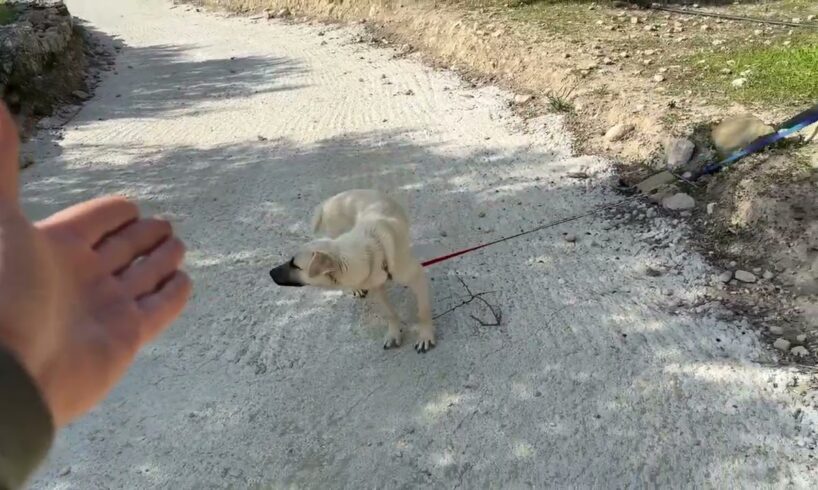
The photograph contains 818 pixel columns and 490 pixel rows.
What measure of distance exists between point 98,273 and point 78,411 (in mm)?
490

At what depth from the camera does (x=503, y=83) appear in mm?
8789

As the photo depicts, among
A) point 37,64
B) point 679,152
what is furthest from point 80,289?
point 37,64

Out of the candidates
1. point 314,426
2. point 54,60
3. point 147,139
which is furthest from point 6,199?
point 54,60

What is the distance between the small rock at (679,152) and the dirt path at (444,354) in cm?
66

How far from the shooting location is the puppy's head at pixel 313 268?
3914 mm

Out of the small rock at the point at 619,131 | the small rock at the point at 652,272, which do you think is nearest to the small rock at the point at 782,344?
the small rock at the point at 652,272

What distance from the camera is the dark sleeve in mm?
1443

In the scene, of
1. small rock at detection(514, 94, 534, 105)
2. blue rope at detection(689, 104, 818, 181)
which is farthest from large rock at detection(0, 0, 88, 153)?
blue rope at detection(689, 104, 818, 181)

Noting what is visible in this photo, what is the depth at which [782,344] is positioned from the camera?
4086 millimetres

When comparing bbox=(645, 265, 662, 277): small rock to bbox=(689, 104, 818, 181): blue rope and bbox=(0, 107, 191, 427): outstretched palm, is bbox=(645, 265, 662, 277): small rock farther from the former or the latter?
bbox=(0, 107, 191, 427): outstretched palm

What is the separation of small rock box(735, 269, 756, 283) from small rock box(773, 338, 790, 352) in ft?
2.11

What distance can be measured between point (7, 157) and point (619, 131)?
599cm

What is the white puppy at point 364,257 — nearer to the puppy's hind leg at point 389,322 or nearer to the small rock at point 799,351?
the puppy's hind leg at point 389,322

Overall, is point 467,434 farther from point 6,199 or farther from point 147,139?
point 147,139
